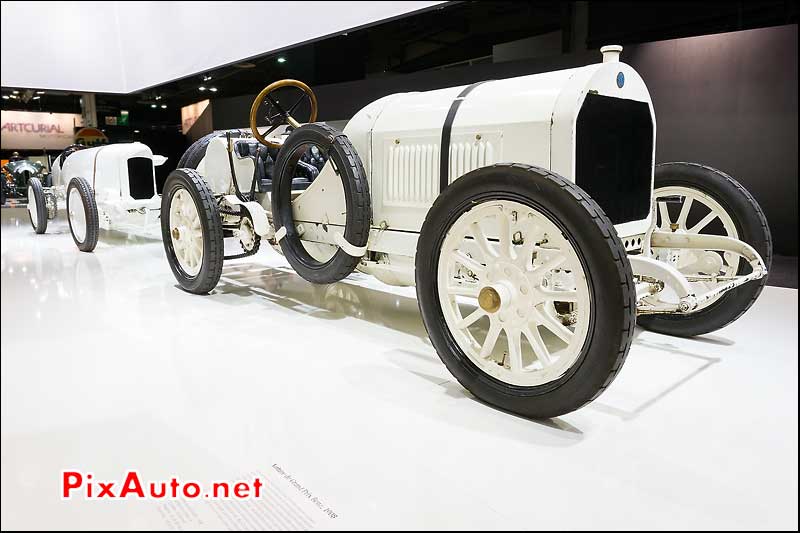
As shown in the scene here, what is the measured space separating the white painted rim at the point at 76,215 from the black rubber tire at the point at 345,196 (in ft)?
11.3

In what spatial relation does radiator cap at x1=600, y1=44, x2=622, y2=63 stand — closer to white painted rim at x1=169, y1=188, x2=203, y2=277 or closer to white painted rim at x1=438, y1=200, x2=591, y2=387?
white painted rim at x1=438, y1=200, x2=591, y2=387

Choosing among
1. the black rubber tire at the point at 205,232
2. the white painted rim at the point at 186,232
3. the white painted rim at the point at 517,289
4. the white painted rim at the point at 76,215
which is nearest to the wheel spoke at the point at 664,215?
the white painted rim at the point at 517,289

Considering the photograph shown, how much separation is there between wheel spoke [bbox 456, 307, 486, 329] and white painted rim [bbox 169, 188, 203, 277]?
2376 mm

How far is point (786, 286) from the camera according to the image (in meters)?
4.29

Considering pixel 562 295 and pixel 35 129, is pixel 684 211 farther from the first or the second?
pixel 35 129

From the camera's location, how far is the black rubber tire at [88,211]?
582cm

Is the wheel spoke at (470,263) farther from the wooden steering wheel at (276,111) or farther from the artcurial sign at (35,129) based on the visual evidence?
the wooden steering wheel at (276,111)

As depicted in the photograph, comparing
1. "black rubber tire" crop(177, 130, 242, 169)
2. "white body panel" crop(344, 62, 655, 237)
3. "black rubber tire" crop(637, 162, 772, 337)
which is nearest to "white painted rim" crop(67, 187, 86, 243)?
"black rubber tire" crop(177, 130, 242, 169)

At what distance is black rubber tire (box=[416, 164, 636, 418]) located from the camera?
182 centimetres

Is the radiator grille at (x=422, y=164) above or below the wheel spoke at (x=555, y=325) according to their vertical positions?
above

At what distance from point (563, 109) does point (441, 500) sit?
1.61 meters
